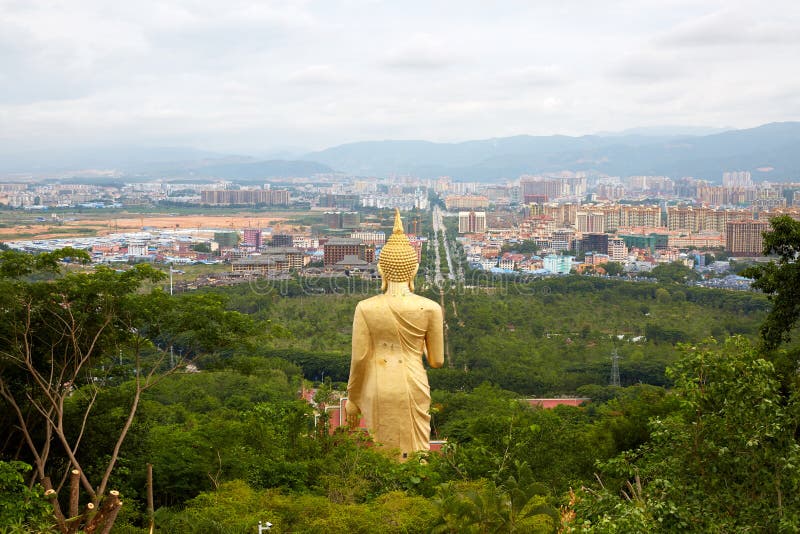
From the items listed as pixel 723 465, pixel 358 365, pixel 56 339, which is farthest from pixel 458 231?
pixel 723 465

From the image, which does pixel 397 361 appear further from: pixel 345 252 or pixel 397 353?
pixel 345 252

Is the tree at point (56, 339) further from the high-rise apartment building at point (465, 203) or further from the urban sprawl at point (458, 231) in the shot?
the high-rise apartment building at point (465, 203)

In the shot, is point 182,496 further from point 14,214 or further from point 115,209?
point 115,209

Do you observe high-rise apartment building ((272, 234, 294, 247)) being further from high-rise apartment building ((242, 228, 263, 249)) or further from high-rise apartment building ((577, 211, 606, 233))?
high-rise apartment building ((577, 211, 606, 233))

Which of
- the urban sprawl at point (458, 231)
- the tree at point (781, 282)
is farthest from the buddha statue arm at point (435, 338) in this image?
the urban sprawl at point (458, 231)

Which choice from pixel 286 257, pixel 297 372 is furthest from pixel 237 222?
pixel 297 372
